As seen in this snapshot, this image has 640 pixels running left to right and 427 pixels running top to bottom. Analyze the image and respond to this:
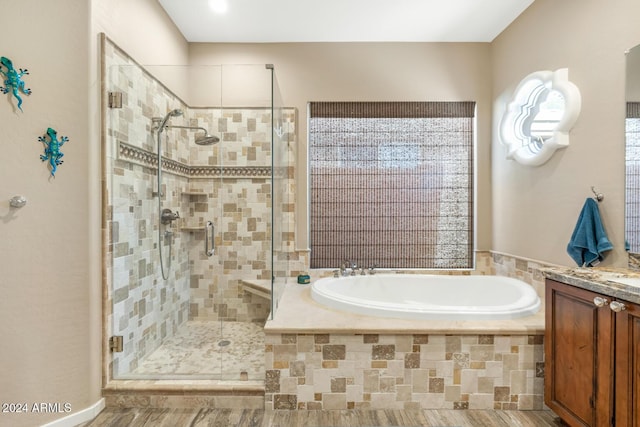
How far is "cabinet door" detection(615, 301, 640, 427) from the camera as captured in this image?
1.22 m

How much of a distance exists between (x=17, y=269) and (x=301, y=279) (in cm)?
Result: 184

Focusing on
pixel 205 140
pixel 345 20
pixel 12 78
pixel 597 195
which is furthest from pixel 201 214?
pixel 597 195

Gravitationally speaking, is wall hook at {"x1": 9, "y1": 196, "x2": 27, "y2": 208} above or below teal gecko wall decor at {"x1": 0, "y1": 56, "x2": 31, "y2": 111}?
below

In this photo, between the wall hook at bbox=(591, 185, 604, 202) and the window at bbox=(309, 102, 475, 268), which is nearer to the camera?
the wall hook at bbox=(591, 185, 604, 202)

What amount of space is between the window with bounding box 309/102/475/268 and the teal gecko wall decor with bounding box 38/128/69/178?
183 cm

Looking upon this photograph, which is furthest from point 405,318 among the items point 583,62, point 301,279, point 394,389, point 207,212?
point 583,62

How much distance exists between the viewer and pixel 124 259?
2.00 meters

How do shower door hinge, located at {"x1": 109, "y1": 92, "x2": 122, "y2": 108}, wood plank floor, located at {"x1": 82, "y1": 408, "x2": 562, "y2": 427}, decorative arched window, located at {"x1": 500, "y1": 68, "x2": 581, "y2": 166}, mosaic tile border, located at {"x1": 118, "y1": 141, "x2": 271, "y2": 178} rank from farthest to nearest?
mosaic tile border, located at {"x1": 118, "y1": 141, "x2": 271, "y2": 178} < decorative arched window, located at {"x1": 500, "y1": 68, "x2": 581, "y2": 166} < shower door hinge, located at {"x1": 109, "y1": 92, "x2": 122, "y2": 108} < wood plank floor, located at {"x1": 82, "y1": 408, "x2": 562, "y2": 427}

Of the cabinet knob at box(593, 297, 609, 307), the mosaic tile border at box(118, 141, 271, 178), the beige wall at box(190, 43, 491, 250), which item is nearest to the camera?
the cabinet knob at box(593, 297, 609, 307)

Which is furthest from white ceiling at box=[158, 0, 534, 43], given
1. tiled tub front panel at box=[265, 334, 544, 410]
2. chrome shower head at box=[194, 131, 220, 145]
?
tiled tub front panel at box=[265, 334, 544, 410]

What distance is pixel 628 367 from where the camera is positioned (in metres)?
1.25

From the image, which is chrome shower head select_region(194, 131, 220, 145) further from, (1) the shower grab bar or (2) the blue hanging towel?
(2) the blue hanging towel

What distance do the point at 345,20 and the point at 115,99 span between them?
182cm

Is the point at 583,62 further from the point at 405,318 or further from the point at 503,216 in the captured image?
the point at 405,318
